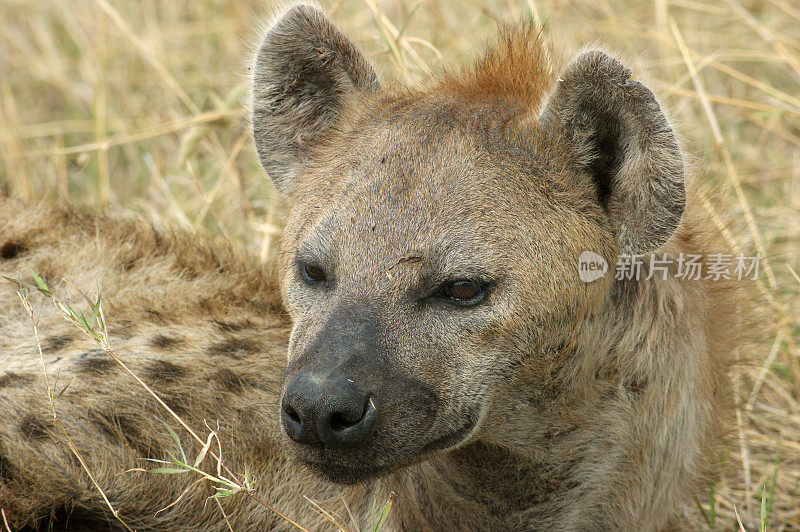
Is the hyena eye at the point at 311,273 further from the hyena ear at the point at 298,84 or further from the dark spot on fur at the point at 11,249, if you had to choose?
the dark spot on fur at the point at 11,249

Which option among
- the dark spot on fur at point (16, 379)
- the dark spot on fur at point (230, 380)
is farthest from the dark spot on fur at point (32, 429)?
the dark spot on fur at point (230, 380)

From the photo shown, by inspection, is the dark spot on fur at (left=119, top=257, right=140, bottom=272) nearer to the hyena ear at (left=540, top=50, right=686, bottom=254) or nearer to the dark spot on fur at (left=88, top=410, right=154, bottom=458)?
the dark spot on fur at (left=88, top=410, right=154, bottom=458)

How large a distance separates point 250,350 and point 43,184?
2.55 metres

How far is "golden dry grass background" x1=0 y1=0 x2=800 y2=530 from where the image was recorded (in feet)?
11.3

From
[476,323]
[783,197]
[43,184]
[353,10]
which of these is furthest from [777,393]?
[43,184]

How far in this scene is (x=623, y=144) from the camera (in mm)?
2234

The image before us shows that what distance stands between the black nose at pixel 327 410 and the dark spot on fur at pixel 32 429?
874 millimetres

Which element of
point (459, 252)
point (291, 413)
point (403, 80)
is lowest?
point (291, 413)

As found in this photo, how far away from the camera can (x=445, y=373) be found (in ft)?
7.06

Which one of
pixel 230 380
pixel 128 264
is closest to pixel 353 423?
pixel 230 380

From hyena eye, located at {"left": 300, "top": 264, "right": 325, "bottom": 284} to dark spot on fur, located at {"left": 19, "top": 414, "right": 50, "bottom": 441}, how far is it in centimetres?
84

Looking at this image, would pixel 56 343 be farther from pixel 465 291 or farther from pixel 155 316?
pixel 465 291

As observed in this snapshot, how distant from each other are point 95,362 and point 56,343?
5.8 inches

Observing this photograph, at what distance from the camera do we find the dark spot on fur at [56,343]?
106 inches
